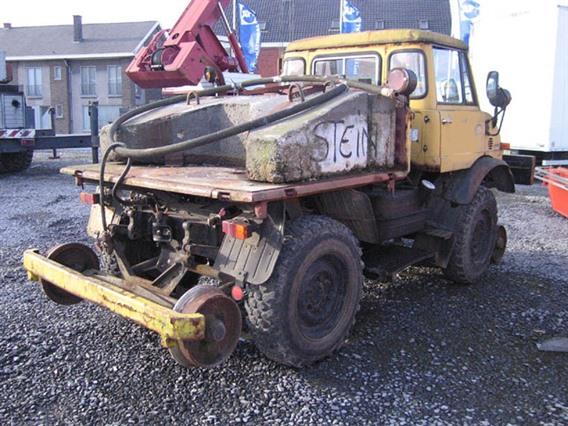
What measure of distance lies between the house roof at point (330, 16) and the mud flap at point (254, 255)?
28.9 m

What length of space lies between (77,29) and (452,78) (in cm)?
3718

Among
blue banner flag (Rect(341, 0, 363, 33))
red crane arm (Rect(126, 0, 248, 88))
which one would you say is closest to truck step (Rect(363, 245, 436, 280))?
red crane arm (Rect(126, 0, 248, 88))

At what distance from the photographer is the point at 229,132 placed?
3939 millimetres

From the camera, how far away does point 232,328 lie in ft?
11.6

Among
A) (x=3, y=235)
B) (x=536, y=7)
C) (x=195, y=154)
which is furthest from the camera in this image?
(x=536, y=7)

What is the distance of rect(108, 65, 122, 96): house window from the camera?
3684 centimetres

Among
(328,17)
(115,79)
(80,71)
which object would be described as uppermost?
(328,17)

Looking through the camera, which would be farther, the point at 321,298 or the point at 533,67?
the point at 533,67

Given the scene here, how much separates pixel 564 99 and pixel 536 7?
1.94m

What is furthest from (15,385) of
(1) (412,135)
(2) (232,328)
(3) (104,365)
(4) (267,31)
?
(4) (267,31)

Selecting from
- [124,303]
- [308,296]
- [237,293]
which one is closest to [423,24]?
[308,296]

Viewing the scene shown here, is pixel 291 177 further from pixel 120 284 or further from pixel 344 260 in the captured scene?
pixel 120 284

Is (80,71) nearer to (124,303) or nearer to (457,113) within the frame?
(457,113)

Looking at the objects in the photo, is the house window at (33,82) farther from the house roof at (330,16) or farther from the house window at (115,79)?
the house roof at (330,16)
